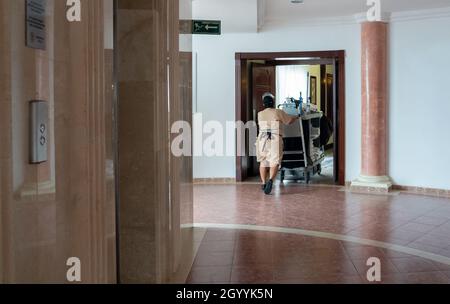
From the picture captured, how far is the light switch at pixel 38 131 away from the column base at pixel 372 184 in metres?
6.76

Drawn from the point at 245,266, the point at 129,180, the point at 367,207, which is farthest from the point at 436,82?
the point at 129,180

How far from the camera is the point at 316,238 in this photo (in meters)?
4.99

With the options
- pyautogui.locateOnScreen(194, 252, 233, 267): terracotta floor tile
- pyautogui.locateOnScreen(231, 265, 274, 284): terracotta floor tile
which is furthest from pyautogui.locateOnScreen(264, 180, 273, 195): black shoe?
pyautogui.locateOnScreen(231, 265, 274, 284): terracotta floor tile

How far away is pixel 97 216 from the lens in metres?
1.98

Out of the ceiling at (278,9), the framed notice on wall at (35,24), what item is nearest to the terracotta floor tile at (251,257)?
the framed notice on wall at (35,24)

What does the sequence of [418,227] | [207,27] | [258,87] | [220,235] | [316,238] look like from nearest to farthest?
1. [316,238]
2. [220,235]
3. [418,227]
4. [207,27]
5. [258,87]

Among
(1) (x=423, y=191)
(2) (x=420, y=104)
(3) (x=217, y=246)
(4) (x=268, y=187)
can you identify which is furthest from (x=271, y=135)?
(3) (x=217, y=246)

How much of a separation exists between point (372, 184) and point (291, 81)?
6466 millimetres

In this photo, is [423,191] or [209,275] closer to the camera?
[209,275]

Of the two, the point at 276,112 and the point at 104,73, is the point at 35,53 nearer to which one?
the point at 104,73

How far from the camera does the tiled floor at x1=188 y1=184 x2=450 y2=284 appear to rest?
392 cm

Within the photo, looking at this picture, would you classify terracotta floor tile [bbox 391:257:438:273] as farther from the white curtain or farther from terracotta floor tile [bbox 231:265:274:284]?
the white curtain

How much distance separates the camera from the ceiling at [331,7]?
23.5 ft

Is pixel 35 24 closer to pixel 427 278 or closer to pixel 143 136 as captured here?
pixel 143 136
